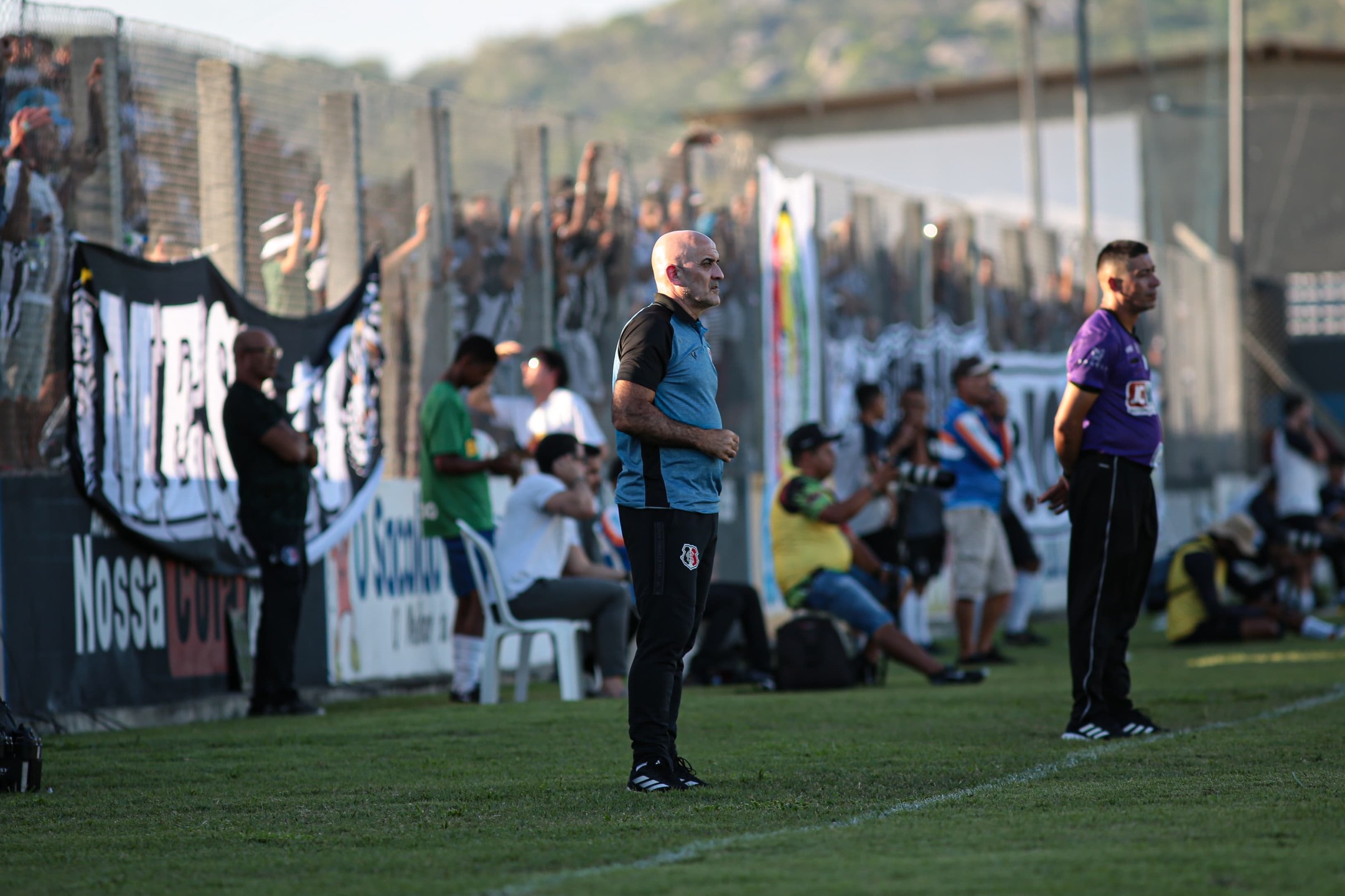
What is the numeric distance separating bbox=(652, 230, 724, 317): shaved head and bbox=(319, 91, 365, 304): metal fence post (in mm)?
5955

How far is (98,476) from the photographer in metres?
9.92

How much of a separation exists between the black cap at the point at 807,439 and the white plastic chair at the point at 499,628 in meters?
1.68

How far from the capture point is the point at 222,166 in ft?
36.9

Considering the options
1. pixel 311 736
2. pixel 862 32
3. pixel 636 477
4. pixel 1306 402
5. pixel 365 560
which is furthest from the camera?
pixel 862 32

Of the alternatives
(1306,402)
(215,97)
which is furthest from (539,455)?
(1306,402)

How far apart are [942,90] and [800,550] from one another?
39122mm

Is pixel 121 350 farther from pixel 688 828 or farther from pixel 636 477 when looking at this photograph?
pixel 688 828

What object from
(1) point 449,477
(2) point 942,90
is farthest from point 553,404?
(2) point 942,90

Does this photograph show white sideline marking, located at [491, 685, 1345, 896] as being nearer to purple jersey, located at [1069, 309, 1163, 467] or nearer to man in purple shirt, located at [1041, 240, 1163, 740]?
man in purple shirt, located at [1041, 240, 1163, 740]

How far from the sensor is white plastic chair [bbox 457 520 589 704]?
36.0 feet

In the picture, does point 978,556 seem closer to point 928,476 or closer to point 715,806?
point 928,476

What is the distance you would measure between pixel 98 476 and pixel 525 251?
15.8 feet

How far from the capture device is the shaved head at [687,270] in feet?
22.4

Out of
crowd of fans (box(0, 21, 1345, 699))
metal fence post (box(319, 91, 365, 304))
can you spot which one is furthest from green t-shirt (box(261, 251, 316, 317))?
metal fence post (box(319, 91, 365, 304))
